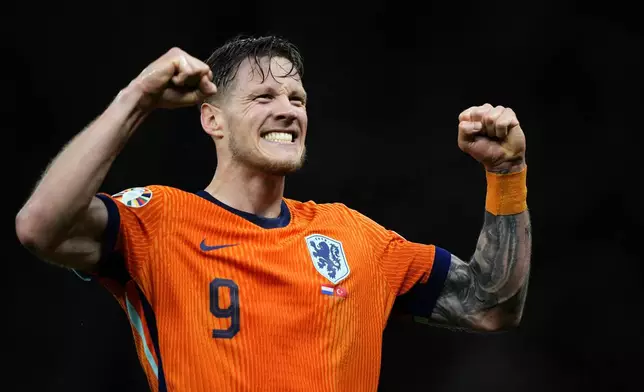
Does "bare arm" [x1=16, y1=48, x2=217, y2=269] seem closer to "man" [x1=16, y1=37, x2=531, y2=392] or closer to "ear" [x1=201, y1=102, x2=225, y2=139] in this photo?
"man" [x1=16, y1=37, x2=531, y2=392]

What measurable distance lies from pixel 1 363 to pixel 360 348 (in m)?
1.74

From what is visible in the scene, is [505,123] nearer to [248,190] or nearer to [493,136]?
[493,136]

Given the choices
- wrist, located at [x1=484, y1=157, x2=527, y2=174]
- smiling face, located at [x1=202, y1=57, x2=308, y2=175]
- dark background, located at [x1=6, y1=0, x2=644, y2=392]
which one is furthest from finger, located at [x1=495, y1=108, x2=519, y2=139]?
dark background, located at [x1=6, y1=0, x2=644, y2=392]

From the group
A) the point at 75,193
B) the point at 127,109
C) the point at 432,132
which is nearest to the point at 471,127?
the point at 127,109

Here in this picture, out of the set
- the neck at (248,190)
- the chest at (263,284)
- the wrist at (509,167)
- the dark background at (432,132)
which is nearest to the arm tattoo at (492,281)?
the wrist at (509,167)

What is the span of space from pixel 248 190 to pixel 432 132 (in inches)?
72.7

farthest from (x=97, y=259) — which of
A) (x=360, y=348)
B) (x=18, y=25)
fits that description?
(x=18, y=25)

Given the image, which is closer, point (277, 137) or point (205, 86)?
point (205, 86)

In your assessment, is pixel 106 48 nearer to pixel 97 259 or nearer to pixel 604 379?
pixel 97 259

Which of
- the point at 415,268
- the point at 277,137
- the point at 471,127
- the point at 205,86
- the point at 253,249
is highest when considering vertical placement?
the point at 205,86

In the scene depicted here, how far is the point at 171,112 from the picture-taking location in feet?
12.9

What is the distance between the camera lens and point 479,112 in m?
2.29

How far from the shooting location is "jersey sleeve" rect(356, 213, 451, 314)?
255 centimetres

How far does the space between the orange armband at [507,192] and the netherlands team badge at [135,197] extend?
2.92ft
